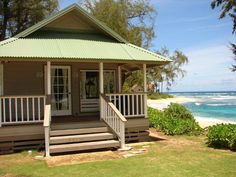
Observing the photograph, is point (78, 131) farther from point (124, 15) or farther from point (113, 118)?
point (124, 15)

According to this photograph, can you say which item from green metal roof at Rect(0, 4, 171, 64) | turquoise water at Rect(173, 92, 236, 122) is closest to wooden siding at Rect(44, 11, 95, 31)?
green metal roof at Rect(0, 4, 171, 64)

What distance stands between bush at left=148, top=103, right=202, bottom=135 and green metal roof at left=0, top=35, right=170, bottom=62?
144 inches

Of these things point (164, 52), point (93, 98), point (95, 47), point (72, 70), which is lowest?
point (93, 98)

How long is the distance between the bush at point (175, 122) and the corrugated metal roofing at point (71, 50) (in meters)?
3.71

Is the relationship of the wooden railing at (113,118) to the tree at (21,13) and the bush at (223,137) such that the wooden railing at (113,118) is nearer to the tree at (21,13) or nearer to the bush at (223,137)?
the bush at (223,137)

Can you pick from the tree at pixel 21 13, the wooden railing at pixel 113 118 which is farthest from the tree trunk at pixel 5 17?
the wooden railing at pixel 113 118

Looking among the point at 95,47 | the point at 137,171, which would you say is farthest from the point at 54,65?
the point at 137,171

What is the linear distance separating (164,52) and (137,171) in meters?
37.2

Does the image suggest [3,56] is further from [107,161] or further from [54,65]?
[107,161]

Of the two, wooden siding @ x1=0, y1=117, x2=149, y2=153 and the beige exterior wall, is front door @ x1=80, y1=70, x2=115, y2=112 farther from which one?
wooden siding @ x1=0, y1=117, x2=149, y2=153

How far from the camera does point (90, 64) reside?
1487 cm

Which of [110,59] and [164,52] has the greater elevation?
[164,52]

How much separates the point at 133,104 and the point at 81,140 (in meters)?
2.86

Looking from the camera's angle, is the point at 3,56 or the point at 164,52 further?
the point at 164,52
